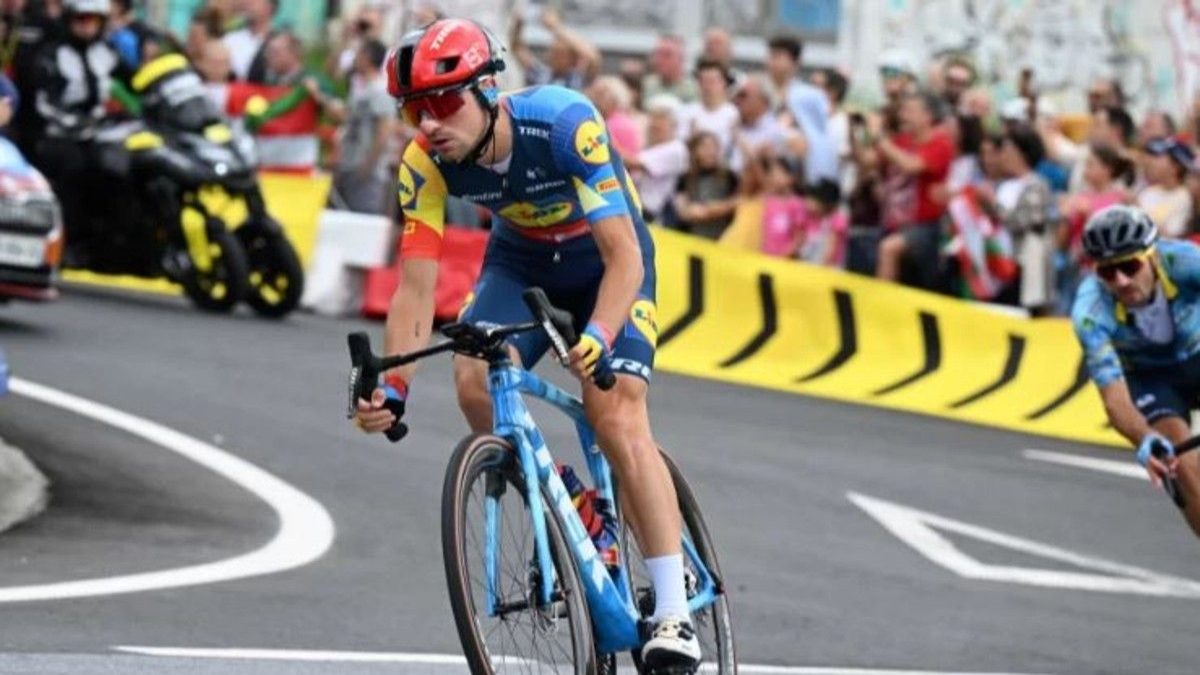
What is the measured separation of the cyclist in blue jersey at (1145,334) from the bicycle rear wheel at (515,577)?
375cm

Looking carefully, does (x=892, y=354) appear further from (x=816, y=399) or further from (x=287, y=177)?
(x=287, y=177)

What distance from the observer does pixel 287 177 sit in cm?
2314

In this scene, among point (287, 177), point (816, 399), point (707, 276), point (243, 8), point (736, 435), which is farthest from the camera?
point (243, 8)

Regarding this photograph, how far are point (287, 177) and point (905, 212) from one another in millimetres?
5518

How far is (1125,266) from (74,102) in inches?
428

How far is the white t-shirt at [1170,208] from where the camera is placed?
17.4m

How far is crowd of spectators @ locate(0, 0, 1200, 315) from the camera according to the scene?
738 inches

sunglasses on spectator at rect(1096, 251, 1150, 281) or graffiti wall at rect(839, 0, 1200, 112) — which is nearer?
sunglasses on spectator at rect(1096, 251, 1150, 281)

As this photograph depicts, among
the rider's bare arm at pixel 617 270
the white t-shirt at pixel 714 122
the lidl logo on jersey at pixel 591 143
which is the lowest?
the white t-shirt at pixel 714 122

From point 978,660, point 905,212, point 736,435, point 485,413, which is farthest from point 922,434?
point 485,413

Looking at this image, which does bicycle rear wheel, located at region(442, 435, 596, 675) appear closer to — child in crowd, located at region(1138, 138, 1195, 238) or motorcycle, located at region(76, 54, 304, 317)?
child in crowd, located at region(1138, 138, 1195, 238)

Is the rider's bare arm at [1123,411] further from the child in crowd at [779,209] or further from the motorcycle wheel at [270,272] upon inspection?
the motorcycle wheel at [270,272]

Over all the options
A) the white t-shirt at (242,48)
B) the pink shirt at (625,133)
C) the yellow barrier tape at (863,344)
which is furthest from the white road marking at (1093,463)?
the white t-shirt at (242,48)

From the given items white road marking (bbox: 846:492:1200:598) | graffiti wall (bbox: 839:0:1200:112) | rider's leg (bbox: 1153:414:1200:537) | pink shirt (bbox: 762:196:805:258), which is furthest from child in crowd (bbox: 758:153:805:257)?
rider's leg (bbox: 1153:414:1200:537)
